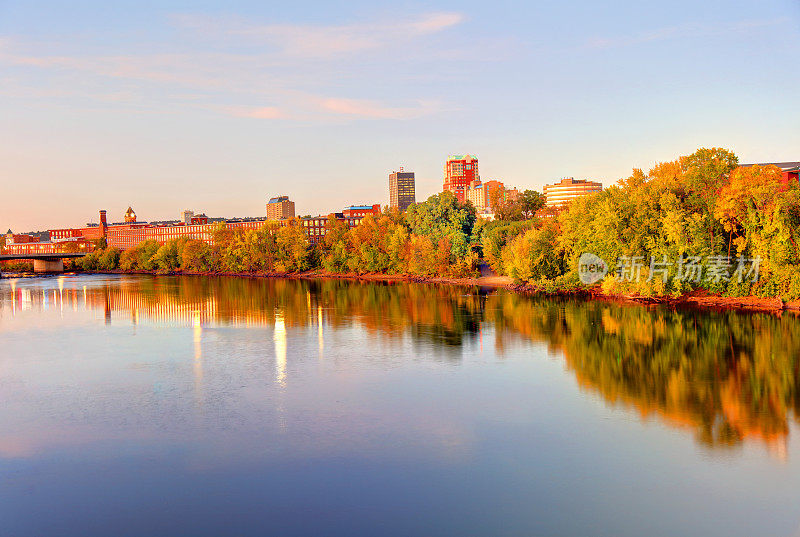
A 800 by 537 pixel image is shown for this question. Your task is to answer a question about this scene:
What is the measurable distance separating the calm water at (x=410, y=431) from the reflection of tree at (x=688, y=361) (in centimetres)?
16

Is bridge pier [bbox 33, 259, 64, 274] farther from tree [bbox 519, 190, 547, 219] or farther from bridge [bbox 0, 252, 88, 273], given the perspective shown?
tree [bbox 519, 190, 547, 219]

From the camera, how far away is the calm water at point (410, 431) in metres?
17.9

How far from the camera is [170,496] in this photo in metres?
19.1

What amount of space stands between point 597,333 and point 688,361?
357 inches

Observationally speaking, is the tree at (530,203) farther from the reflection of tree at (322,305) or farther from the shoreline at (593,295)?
the reflection of tree at (322,305)

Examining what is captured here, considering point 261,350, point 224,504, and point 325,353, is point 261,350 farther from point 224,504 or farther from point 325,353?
point 224,504

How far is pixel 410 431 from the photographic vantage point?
24531 millimetres

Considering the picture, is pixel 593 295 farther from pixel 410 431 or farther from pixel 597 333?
pixel 410 431

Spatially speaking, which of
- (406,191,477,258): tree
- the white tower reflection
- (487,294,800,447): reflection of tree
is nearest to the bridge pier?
(406,191,477,258): tree

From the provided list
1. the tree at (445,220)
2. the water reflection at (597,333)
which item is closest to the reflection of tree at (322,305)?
the water reflection at (597,333)

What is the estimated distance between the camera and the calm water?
17938mm

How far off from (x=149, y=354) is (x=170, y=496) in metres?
22.6

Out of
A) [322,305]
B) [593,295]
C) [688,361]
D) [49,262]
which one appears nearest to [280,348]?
[688,361]

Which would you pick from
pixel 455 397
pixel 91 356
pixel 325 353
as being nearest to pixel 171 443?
pixel 455 397
